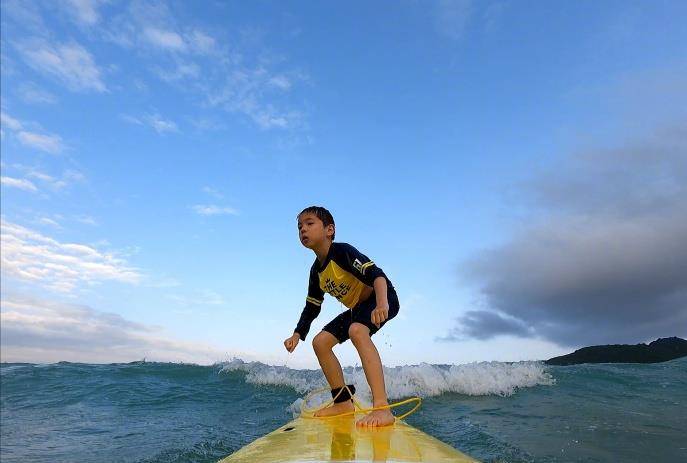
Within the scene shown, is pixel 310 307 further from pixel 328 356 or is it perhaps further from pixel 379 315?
pixel 379 315

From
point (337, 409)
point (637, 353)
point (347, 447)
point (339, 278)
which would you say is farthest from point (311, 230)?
point (637, 353)

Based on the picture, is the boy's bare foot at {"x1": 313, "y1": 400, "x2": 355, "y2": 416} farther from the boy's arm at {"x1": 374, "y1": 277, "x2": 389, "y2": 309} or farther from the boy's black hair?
the boy's black hair

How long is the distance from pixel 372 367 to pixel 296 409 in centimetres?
469

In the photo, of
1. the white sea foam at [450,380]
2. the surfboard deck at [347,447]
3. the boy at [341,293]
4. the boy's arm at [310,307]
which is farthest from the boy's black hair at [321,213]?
the white sea foam at [450,380]

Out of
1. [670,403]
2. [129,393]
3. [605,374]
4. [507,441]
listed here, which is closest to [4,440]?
[129,393]

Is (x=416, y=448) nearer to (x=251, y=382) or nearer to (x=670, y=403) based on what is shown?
(x=670, y=403)

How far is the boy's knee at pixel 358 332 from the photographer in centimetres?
362

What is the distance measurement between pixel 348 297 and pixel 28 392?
1003 cm

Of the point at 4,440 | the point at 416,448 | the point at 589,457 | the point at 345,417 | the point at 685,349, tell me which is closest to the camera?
the point at 416,448

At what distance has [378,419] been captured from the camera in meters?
3.19

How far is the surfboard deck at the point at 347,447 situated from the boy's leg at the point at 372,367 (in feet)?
0.39

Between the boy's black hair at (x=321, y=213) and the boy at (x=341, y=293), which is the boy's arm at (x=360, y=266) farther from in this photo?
the boy's black hair at (x=321, y=213)

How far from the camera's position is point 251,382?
10.5m

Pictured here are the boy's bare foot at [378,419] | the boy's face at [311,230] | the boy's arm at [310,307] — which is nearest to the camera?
the boy's bare foot at [378,419]
